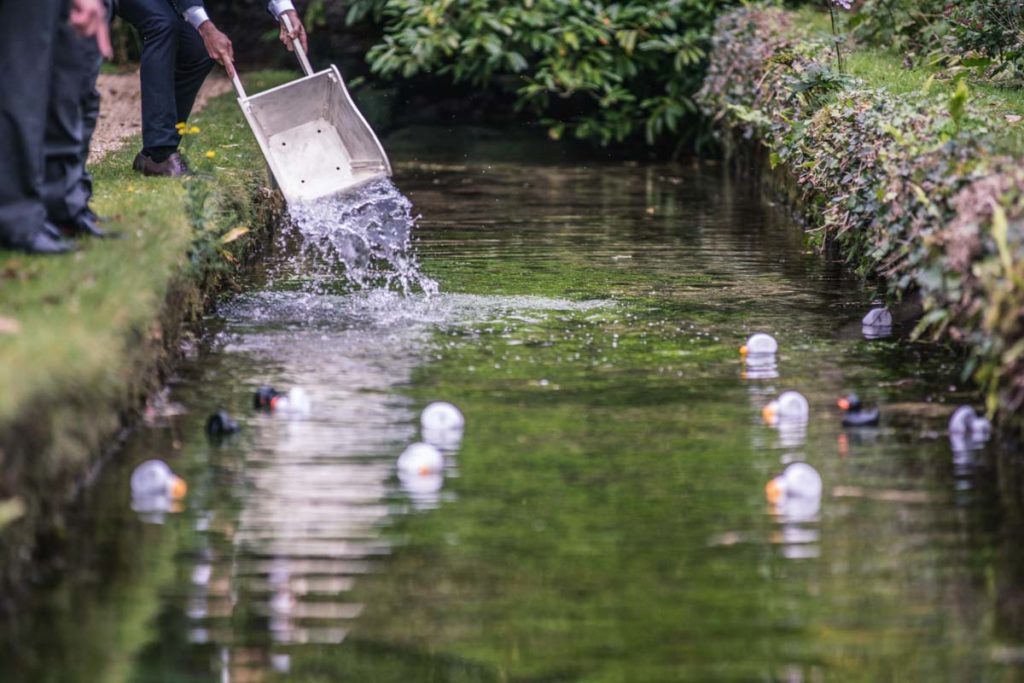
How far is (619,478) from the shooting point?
17.5ft

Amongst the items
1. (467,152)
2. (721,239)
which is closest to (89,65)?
(721,239)

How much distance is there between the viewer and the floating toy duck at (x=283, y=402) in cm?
608

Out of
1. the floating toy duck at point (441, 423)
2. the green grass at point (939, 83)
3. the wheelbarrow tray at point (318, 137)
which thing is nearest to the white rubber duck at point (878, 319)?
the green grass at point (939, 83)

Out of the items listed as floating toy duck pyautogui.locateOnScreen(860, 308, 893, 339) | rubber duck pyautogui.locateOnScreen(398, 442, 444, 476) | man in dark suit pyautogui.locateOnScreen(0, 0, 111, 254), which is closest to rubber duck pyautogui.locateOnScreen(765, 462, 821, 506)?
rubber duck pyautogui.locateOnScreen(398, 442, 444, 476)

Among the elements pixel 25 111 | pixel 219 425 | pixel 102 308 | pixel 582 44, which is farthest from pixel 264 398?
pixel 582 44

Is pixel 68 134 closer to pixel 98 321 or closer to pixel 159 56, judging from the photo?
pixel 98 321

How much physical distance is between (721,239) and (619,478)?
5434mm

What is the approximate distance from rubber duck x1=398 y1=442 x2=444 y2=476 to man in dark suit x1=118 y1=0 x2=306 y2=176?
425 cm

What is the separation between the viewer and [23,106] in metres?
6.06

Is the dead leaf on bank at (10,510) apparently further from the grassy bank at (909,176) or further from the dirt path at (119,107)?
the dirt path at (119,107)

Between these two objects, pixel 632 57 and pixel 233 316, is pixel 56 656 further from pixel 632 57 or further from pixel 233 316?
pixel 632 57

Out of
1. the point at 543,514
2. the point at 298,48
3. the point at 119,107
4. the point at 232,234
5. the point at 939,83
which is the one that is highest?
the point at 298,48

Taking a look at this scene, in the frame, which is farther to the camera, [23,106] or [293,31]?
[293,31]

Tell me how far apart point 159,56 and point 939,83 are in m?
4.77
